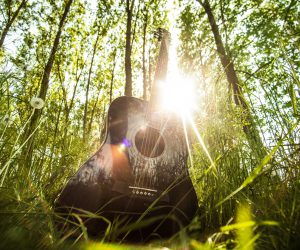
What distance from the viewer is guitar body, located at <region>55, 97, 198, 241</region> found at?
1.49 metres

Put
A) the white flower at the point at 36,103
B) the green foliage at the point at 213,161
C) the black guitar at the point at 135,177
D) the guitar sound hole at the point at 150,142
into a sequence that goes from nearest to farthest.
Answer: the green foliage at the point at 213,161
the white flower at the point at 36,103
the black guitar at the point at 135,177
the guitar sound hole at the point at 150,142

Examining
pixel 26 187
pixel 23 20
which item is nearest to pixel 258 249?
pixel 26 187

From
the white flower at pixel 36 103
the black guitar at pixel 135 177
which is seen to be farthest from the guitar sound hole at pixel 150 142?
the white flower at pixel 36 103

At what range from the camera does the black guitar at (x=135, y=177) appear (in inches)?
58.2

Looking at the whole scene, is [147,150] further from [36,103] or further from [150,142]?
[36,103]

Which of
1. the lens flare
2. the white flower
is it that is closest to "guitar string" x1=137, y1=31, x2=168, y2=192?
the lens flare

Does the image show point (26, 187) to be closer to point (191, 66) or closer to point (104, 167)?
point (104, 167)

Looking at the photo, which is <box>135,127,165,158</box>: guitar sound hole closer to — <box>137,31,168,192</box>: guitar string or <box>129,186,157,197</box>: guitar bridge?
<box>137,31,168,192</box>: guitar string

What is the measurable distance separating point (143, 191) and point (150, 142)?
16.9 inches

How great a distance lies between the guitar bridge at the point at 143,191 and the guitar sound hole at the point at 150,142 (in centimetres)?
28

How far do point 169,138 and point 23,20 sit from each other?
36.9 feet

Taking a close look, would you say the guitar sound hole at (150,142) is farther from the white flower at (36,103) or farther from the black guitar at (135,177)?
the white flower at (36,103)

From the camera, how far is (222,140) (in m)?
1.63

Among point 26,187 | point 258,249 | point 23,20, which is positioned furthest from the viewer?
point 23,20
